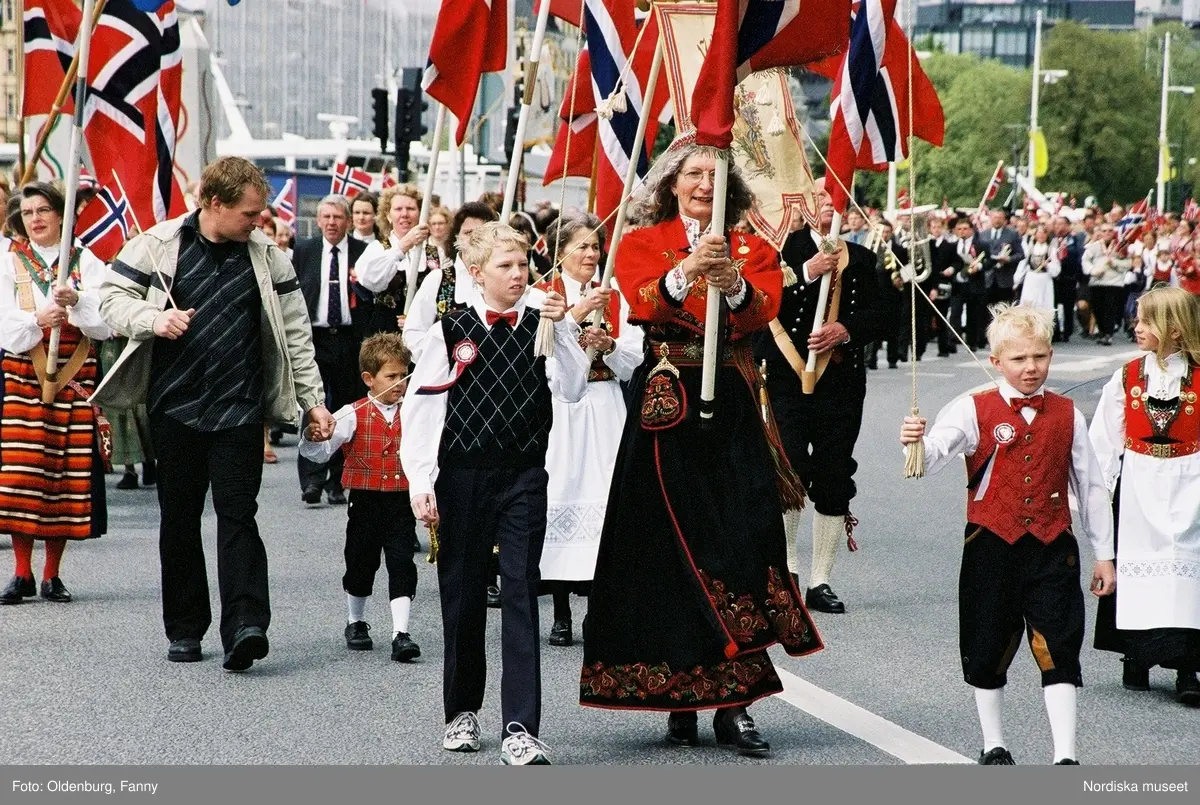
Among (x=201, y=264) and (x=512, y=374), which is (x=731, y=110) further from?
(x=201, y=264)

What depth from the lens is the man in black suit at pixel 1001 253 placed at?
30812 mm

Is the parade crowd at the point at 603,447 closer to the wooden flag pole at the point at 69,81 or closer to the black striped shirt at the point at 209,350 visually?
the black striped shirt at the point at 209,350

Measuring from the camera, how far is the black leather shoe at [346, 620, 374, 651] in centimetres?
823

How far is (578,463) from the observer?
869 cm

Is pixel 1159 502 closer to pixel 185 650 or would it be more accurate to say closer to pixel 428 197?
pixel 185 650

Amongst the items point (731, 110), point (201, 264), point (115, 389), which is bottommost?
point (115, 389)

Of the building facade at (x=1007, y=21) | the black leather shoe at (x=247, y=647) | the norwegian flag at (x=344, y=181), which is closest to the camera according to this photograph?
the black leather shoe at (x=247, y=647)

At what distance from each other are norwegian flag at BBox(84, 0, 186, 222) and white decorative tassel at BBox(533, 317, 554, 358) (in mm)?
3831

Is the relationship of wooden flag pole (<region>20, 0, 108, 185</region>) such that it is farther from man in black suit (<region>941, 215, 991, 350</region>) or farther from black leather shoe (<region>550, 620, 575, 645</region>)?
man in black suit (<region>941, 215, 991, 350</region>)

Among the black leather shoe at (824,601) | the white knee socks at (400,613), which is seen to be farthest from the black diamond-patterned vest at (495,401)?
the black leather shoe at (824,601)

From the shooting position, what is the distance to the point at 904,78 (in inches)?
413

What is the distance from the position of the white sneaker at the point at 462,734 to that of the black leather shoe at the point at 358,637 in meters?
2.01

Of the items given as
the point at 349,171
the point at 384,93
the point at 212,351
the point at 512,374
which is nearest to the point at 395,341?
the point at 212,351

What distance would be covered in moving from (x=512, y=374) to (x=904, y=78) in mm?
4994
